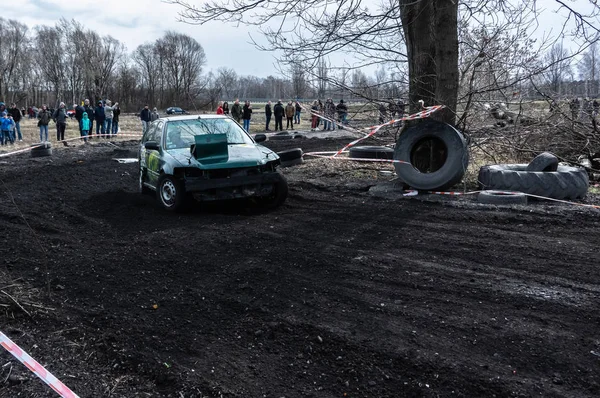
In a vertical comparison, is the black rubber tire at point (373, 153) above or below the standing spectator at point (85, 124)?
below

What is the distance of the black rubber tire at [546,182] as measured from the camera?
9.50m

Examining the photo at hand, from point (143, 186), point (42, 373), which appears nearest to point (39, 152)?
point (143, 186)

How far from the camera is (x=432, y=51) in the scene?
11.9 metres

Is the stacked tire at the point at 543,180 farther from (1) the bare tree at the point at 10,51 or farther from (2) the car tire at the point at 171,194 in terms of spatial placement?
(1) the bare tree at the point at 10,51

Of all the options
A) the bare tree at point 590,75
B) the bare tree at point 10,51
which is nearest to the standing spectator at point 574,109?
the bare tree at point 590,75

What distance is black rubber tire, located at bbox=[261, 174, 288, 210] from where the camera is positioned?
9313 millimetres

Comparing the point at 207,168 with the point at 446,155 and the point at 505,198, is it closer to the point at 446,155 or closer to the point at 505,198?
the point at 446,155

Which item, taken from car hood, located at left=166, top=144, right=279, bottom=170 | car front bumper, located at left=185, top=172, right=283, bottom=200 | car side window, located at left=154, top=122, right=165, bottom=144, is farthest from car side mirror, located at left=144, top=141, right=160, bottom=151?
car front bumper, located at left=185, top=172, right=283, bottom=200

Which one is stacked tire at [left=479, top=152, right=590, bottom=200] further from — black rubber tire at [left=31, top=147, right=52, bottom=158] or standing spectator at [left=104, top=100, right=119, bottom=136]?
standing spectator at [left=104, top=100, right=119, bottom=136]

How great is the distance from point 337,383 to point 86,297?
286 cm

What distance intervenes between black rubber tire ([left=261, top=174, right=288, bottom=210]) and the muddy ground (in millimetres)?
311

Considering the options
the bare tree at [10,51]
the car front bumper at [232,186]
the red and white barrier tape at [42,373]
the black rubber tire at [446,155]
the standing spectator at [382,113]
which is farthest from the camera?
the bare tree at [10,51]

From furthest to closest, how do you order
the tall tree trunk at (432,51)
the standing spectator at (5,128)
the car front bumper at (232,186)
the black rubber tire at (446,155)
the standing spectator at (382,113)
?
the standing spectator at (5,128) < the standing spectator at (382,113) < the tall tree trunk at (432,51) < the black rubber tire at (446,155) < the car front bumper at (232,186)

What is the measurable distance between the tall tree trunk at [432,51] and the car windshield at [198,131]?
410cm
